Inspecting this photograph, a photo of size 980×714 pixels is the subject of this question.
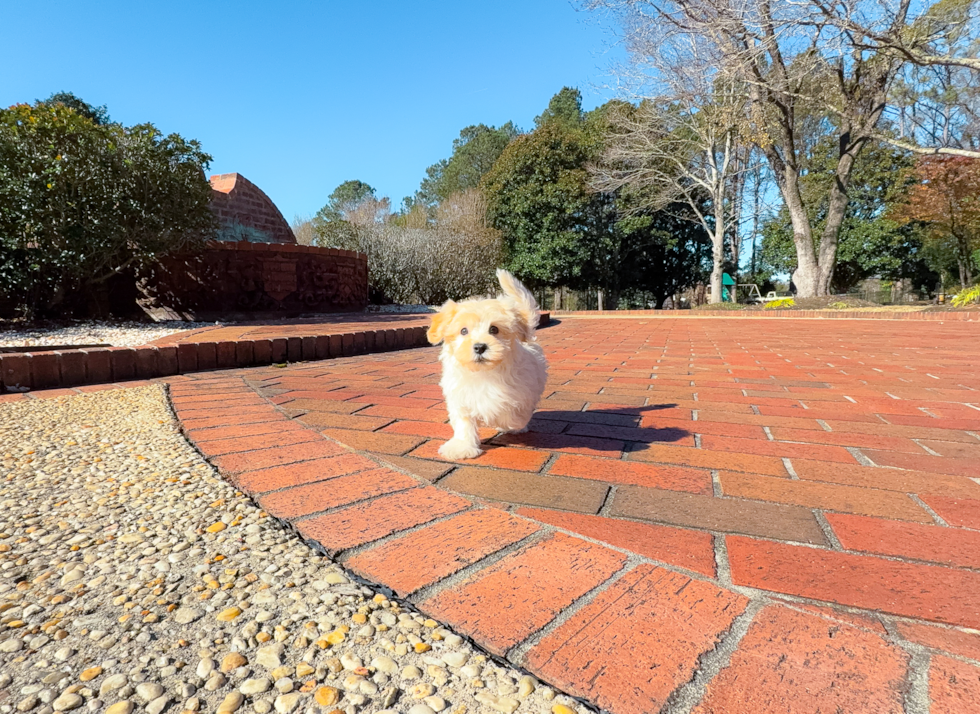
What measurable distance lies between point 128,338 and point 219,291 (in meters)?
2.74

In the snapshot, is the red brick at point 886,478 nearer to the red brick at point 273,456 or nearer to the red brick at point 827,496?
the red brick at point 827,496

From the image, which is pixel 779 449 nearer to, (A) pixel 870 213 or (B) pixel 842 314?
(B) pixel 842 314

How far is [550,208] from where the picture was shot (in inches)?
809

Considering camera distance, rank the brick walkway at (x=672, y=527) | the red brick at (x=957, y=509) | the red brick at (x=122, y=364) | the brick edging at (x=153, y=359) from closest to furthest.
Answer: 1. the brick walkway at (x=672, y=527)
2. the red brick at (x=957, y=509)
3. the brick edging at (x=153, y=359)
4. the red brick at (x=122, y=364)

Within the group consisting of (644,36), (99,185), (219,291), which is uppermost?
(644,36)

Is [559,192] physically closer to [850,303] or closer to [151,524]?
[850,303]

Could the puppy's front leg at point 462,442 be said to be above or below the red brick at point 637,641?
above

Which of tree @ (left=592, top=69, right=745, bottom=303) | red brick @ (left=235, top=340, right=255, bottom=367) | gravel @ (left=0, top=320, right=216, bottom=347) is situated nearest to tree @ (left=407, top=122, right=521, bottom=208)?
tree @ (left=592, top=69, right=745, bottom=303)

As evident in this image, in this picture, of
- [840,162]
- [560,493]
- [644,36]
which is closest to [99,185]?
[560,493]

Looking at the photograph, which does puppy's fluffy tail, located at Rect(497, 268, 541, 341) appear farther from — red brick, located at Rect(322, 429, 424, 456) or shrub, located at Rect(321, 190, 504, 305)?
shrub, located at Rect(321, 190, 504, 305)

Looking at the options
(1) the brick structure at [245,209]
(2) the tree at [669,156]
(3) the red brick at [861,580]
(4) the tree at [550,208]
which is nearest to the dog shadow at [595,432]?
(3) the red brick at [861,580]

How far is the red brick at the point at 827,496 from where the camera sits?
164 cm

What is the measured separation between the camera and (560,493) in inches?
70.6

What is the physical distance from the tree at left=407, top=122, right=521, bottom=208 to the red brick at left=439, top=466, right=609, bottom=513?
100 ft
